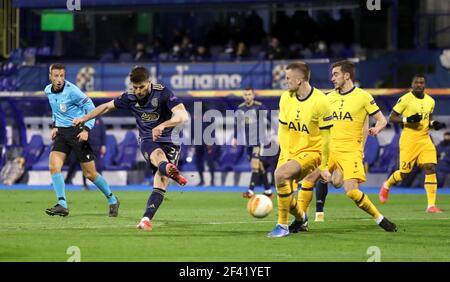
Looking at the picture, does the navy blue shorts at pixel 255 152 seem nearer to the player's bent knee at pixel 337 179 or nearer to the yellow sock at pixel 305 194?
the player's bent knee at pixel 337 179

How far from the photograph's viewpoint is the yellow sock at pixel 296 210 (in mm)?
15125

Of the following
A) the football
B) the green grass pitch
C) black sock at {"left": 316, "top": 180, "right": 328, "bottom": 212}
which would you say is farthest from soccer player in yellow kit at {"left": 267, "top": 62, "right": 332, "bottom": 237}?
black sock at {"left": 316, "top": 180, "right": 328, "bottom": 212}

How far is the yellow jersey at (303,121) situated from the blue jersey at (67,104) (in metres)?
5.02

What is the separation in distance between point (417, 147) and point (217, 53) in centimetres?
1804

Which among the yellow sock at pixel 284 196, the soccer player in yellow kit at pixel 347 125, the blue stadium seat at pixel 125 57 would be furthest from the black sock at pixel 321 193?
the blue stadium seat at pixel 125 57

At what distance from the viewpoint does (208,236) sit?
50.1 feet

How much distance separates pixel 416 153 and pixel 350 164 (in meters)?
5.52

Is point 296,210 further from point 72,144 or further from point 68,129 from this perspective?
point 68,129

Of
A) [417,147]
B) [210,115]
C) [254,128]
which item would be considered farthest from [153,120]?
[210,115]

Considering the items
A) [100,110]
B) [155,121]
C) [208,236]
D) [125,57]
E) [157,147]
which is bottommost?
[208,236]

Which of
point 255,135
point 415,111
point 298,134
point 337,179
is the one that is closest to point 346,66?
point 337,179

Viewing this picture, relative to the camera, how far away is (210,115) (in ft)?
107

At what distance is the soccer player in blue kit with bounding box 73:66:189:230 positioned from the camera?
15.9 metres
